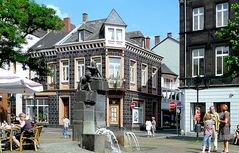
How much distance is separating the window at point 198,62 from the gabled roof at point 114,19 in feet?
36.0

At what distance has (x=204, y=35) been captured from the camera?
3356 cm

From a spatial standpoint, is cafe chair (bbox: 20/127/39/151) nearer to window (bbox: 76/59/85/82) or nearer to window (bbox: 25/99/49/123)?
window (bbox: 76/59/85/82)

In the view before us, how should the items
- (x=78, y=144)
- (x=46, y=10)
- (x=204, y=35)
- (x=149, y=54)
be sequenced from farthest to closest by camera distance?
1. (x=149, y=54)
2. (x=204, y=35)
3. (x=46, y=10)
4. (x=78, y=144)

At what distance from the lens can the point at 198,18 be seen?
112ft

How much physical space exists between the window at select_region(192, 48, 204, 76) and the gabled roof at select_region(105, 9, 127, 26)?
1097 cm

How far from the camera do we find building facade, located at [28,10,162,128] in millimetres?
42125

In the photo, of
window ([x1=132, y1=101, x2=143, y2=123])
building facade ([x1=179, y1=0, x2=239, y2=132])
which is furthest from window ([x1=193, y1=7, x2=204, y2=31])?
window ([x1=132, y1=101, x2=143, y2=123])

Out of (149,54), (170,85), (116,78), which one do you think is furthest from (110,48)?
(170,85)

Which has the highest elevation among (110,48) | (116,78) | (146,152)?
(110,48)

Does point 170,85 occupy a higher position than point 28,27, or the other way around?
point 28,27

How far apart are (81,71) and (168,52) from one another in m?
22.6

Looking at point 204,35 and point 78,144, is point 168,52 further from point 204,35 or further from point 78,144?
point 78,144

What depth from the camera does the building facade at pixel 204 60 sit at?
105 feet

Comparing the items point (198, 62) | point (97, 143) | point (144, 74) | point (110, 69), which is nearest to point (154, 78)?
point (144, 74)
